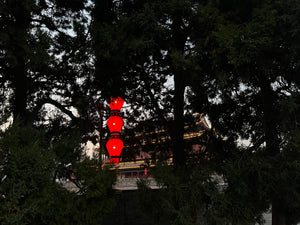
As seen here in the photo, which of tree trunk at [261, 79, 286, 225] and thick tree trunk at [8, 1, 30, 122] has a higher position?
thick tree trunk at [8, 1, 30, 122]

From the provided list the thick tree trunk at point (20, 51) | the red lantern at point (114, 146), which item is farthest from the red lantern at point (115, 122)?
the thick tree trunk at point (20, 51)

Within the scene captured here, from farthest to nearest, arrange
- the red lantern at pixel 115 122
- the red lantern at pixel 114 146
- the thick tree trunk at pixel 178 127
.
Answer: the red lantern at pixel 114 146 → the red lantern at pixel 115 122 → the thick tree trunk at pixel 178 127

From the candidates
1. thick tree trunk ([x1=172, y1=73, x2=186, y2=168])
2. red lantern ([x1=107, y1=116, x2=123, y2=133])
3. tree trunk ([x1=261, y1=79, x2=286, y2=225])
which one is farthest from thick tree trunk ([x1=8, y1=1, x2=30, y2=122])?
tree trunk ([x1=261, y1=79, x2=286, y2=225])

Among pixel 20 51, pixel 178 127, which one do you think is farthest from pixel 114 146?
pixel 20 51

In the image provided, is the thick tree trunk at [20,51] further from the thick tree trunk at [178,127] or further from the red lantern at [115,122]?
the thick tree trunk at [178,127]

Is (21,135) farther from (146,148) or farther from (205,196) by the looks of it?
(146,148)

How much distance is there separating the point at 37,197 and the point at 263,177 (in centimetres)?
325

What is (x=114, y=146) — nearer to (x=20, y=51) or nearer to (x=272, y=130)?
(x=20, y=51)

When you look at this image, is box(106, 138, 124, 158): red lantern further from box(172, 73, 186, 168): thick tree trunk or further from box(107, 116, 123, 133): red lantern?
box(172, 73, 186, 168): thick tree trunk

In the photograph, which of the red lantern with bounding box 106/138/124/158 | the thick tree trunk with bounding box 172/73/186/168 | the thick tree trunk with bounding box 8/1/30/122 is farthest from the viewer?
the red lantern with bounding box 106/138/124/158

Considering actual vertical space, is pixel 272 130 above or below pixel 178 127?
below

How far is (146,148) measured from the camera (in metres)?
9.12

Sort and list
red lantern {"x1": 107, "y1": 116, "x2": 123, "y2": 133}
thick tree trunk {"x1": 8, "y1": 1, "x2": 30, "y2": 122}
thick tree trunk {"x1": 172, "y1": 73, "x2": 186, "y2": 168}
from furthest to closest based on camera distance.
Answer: red lantern {"x1": 107, "y1": 116, "x2": 123, "y2": 133}, thick tree trunk {"x1": 172, "y1": 73, "x2": 186, "y2": 168}, thick tree trunk {"x1": 8, "y1": 1, "x2": 30, "y2": 122}

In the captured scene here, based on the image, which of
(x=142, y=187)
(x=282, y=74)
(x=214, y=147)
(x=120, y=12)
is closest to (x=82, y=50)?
(x=120, y=12)
